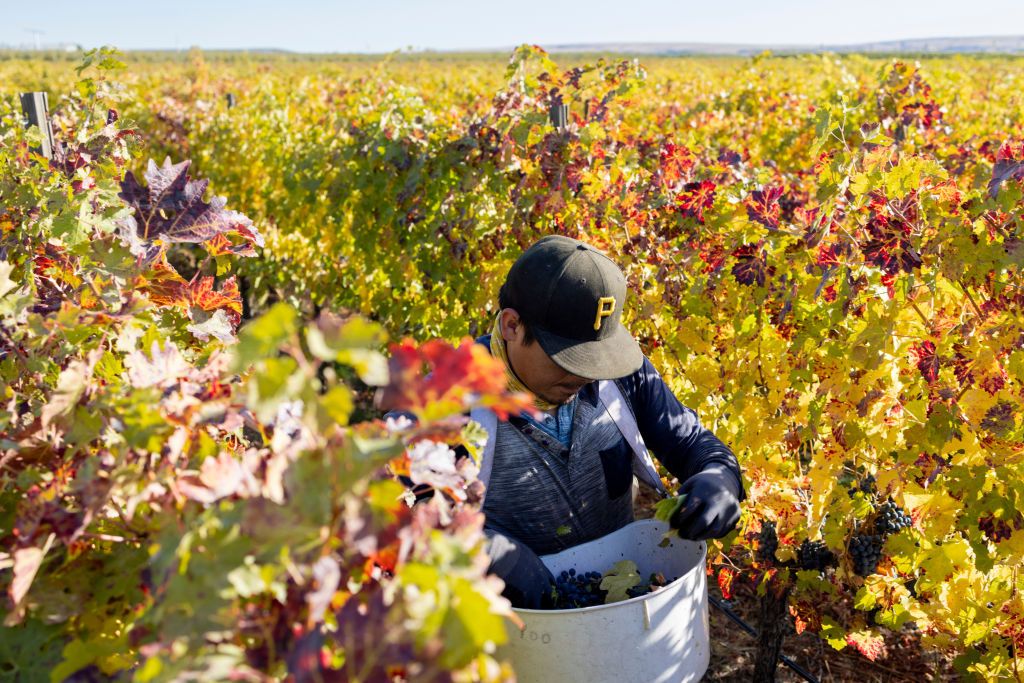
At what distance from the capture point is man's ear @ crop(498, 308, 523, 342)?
5.58ft

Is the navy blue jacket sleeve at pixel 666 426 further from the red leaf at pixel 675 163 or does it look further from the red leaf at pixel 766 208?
the red leaf at pixel 675 163

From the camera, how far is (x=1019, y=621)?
1.70m

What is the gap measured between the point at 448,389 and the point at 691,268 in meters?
2.03

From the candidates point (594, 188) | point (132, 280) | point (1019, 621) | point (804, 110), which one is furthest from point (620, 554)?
point (804, 110)

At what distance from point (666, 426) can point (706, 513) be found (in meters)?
0.41

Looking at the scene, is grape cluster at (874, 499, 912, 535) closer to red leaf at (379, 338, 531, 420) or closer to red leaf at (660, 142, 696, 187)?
red leaf at (660, 142, 696, 187)

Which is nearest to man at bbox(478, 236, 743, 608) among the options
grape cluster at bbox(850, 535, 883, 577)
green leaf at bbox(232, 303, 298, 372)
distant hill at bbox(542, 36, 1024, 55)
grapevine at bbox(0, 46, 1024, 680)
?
grapevine at bbox(0, 46, 1024, 680)

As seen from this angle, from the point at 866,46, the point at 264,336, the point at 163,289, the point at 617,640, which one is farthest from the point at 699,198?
the point at 866,46

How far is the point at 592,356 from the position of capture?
1607mm

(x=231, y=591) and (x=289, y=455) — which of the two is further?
(x=289, y=455)

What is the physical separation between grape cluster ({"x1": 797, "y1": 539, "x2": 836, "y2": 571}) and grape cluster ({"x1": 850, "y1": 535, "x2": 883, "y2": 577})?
0.06 metres

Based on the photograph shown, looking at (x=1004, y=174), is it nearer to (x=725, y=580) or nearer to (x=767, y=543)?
(x=767, y=543)

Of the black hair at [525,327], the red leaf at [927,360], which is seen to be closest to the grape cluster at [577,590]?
the black hair at [525,327]

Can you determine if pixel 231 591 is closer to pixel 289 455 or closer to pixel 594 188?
pixel 289 455
